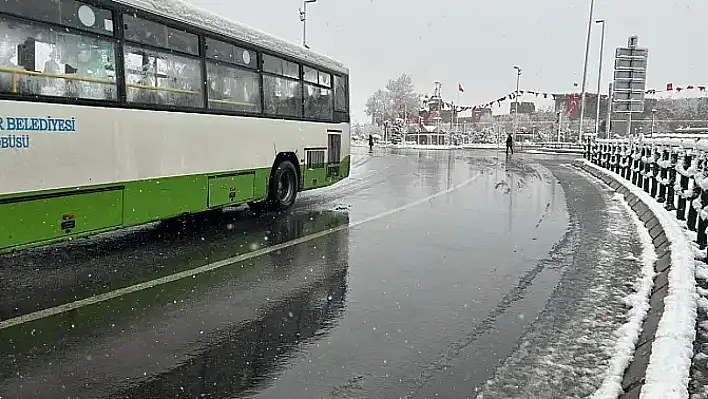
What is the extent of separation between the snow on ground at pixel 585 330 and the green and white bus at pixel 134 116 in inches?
196

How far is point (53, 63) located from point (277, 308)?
365cm

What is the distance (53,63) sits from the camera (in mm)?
6812

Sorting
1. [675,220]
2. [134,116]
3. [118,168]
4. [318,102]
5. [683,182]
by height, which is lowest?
[675,220]

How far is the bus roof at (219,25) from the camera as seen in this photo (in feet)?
27.5

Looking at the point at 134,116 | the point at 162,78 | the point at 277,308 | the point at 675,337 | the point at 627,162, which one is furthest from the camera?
the point at 627,162

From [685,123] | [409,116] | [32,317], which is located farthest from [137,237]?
[409,116]

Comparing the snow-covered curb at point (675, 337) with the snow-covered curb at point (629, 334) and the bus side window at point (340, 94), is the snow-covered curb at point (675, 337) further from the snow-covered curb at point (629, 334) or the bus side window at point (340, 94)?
the bus side window at point (340, 94)

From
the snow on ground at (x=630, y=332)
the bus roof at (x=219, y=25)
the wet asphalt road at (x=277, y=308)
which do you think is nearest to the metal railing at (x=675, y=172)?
the snow on ground at (x=630, y=332)

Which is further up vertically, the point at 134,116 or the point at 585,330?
the point at 134,116

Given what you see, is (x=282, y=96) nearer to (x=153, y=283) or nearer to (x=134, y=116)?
(x=134, y=116)

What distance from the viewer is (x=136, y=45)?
801 cm

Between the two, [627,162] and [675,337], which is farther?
[627,162]

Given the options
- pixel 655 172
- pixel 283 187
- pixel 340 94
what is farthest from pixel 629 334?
pixel 340 94

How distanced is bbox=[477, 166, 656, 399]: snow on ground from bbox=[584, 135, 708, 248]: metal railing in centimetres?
88
